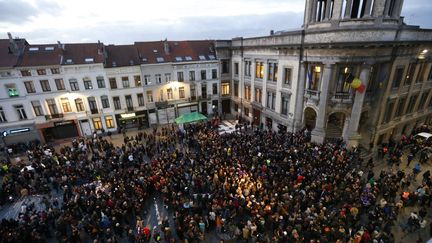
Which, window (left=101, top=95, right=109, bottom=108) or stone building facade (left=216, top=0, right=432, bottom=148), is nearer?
stone building facade (left=216, top=0, right=432, bottom=148)

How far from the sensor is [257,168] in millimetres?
17000

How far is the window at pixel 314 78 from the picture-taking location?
21.2 meters

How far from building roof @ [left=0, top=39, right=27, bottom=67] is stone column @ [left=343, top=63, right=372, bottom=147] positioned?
1465 inches

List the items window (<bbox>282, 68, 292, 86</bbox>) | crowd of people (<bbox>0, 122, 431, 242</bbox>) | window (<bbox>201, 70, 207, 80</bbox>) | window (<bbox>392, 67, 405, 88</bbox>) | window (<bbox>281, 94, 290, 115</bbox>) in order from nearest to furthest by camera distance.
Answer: crowd of people (<bbox>0, 122, 431, 242</bbox>), window (<bbox>392, 67, 405, 88</bbox>), window (<bbox>282, 68, 292, 86</bbox>), window (<bbox>281, 94, 290, 115</bbox>), window (<bbox>201, 70, 207, 80</bbox>)

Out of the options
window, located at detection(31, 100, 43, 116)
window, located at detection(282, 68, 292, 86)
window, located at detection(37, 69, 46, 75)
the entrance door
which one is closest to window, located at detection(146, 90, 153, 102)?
the entrance door

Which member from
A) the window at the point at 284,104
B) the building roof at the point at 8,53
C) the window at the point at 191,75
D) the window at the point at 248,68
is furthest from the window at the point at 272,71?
the building roof at the point at 8,53

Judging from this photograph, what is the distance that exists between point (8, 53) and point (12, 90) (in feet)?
15.0

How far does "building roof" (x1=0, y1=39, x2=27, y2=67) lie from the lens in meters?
24.8

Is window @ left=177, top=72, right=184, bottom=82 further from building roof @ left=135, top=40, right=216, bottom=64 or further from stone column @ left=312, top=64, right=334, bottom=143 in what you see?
stone column @ left=312, top=64, right=334, bottom=143

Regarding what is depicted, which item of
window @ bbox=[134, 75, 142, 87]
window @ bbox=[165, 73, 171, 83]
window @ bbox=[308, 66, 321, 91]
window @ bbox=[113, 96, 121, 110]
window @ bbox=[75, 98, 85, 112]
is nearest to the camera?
window @ bbox=[308, 66, 321, 91]

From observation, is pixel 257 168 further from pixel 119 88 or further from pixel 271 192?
pixel 119 88

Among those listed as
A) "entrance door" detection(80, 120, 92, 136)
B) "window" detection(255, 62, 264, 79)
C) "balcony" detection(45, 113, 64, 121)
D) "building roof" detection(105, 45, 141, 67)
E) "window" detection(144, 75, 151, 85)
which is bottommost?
"entrance door" detection(80, 120, 92, 136)

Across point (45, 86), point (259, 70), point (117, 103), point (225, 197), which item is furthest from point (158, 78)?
point (225, 197)

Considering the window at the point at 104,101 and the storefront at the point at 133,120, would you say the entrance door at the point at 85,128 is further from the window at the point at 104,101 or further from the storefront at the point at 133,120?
the storefront at the point at 133,120
